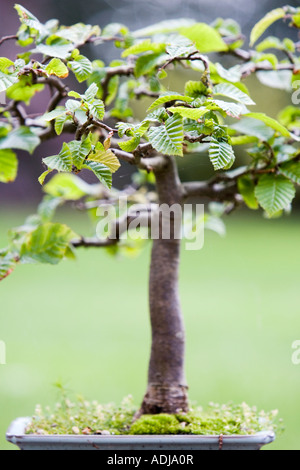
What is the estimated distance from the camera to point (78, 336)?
2102 mm

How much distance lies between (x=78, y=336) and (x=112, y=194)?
1163 mm

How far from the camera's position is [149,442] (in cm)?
64

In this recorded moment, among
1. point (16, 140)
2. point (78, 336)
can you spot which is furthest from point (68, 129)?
point (78, 336)

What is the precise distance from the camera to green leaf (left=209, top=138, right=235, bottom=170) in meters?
0.53

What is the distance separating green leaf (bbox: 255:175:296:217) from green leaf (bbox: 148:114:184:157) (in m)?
0.21

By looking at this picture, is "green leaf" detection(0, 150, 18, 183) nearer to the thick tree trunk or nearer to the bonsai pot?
the thick tree trunk

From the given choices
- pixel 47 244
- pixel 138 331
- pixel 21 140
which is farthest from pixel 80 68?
pixel 138 331

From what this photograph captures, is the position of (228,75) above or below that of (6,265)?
above

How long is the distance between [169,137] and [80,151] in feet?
0.30

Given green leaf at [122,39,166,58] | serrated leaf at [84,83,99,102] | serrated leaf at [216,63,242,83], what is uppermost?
green leaf at [122,39,166,58]

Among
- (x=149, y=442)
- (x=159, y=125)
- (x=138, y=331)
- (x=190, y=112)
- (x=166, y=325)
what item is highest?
(x=138, y=331)

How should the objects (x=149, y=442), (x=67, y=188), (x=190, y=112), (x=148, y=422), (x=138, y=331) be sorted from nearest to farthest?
(x=190, y=112) → (x=149, y=442) → (x=148, y=422) → (x=67, y=188) → (x=138, y=331)

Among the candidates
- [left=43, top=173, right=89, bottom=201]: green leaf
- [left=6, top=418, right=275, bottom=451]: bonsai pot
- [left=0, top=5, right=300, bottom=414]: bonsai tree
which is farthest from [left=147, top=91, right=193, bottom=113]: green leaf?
[left=43, top=173, right=89, bottom=201]: green leaf

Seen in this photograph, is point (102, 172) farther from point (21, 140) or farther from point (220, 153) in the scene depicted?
point (21, 140)
